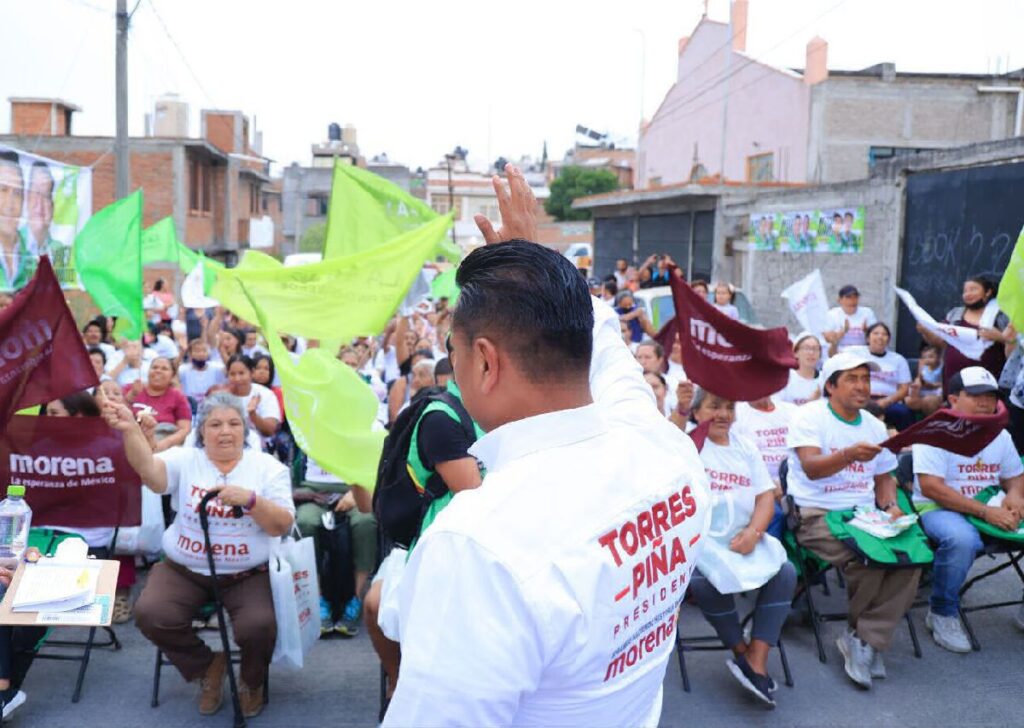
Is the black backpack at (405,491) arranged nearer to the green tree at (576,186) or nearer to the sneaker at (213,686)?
the sneaker at (213,686)

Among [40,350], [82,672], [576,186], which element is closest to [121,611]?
[82,672]

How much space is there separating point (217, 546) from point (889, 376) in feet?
20.0

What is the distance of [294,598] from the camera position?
479 cm

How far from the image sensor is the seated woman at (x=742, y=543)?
16.4 feet

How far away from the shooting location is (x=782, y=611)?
507 cm

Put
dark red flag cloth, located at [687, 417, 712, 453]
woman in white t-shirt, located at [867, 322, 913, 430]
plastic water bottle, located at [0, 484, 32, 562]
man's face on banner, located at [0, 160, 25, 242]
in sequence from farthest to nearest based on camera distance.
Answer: man's face on banner, located at [0, 160, 25, 242] < woman in white t-shirt, located at [867, 322, 913, 430] < dark red flag cloth, located at [687, 417, 712, 453] < plastic water bottle, located at [0, 484, 32, 562]

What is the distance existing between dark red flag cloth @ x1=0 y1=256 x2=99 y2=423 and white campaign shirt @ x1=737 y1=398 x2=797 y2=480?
161 inches

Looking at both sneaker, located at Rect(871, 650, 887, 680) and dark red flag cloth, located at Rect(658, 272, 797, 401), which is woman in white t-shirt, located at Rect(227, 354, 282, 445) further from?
sneaker, located at Rect(871, 650, 887, 680)

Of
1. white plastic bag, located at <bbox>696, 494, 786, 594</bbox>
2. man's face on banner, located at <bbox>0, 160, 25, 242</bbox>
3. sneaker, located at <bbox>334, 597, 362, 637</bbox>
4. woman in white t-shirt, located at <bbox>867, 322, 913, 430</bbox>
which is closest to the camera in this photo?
white plastic bag, located at <bbox>696, 494, 786, 594</bbox>

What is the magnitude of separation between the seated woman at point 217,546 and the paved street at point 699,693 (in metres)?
0.30

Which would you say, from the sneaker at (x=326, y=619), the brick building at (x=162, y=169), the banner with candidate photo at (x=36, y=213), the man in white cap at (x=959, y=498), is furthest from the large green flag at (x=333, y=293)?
the brick building at (x=162, y=169)

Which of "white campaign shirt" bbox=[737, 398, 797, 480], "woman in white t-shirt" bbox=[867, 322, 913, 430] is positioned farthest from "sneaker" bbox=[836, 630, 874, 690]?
"woman in white t-shirt" bbox=[867, 322, 913, 430]

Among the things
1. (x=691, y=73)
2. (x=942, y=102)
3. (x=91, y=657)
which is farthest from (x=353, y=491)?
(x=691, y=73)

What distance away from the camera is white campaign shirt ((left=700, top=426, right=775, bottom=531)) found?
5.32 meters
